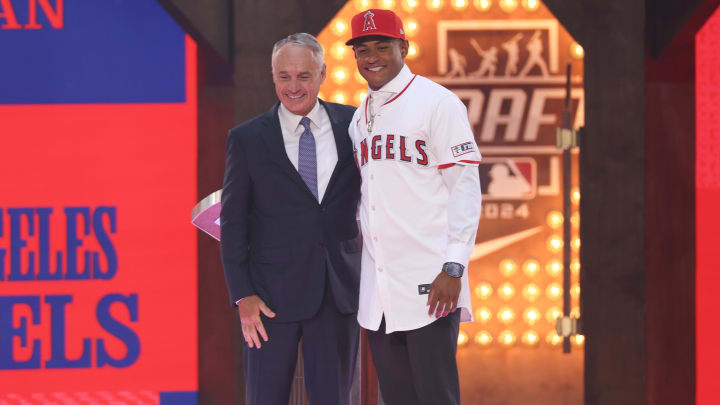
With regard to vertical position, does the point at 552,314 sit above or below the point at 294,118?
below

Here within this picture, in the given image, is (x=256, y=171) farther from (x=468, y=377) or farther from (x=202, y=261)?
(x=468, y=377)

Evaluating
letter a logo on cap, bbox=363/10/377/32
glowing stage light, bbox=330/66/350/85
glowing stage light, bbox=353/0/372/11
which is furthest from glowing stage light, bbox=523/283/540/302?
letter a logo on cap, bbox=363/10/377/32

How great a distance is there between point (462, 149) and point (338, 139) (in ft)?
1.29

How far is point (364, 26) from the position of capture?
2049 millimetres

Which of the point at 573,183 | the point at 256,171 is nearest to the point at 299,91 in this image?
the point at 256,171

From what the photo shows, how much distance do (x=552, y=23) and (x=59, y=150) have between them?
255 cm

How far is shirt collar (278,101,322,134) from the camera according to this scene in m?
2.22

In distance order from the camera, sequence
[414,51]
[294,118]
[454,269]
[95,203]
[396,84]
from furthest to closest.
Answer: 1. [414,51]
2. [95,203]
3. [294,118]
4. [396,84]
5. [454,269]

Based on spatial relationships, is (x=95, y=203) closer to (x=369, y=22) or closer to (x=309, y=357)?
(x=309, y=357)

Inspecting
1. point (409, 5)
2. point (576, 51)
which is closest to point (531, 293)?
point (576, 51)

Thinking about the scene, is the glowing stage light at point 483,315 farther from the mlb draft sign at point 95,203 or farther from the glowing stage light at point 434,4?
the glowing stage light at point 434,4

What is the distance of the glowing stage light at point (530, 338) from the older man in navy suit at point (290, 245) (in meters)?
1.91

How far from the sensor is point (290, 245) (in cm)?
214

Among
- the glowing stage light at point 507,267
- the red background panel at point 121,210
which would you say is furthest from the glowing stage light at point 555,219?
the red background panel at point 121,210
